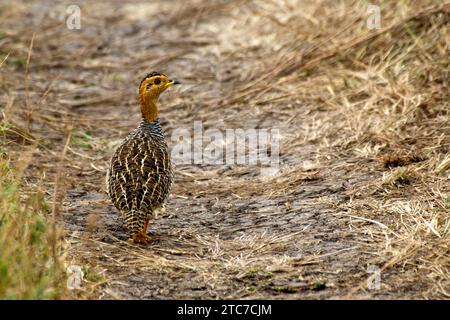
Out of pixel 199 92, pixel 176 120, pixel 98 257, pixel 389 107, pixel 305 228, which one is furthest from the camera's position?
pixel 199 92

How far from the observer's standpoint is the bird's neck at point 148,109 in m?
8.00

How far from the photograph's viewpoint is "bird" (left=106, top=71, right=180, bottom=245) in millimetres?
6625

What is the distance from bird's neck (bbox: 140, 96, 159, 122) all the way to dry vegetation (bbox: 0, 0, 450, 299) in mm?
808

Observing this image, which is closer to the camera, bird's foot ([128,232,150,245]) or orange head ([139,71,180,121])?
bird's foot ([128,232,150,245])

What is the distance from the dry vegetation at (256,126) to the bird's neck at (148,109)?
31.8 inches

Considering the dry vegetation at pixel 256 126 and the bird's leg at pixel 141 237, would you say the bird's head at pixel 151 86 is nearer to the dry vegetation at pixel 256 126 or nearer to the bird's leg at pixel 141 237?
the dry vegetation at pixel 256 126

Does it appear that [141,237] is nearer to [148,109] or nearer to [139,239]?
[139,239]

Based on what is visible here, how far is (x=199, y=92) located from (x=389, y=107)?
285cm

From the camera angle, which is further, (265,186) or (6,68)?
(6,68)

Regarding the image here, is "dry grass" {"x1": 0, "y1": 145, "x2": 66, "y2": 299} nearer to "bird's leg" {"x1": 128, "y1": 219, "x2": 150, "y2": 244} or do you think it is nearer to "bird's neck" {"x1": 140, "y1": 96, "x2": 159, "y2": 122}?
"bird's leg" {"x1": 128, "y1": 219, "x2": 150, "y2": 244}

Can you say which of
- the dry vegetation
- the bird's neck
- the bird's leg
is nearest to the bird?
the bird's leg
